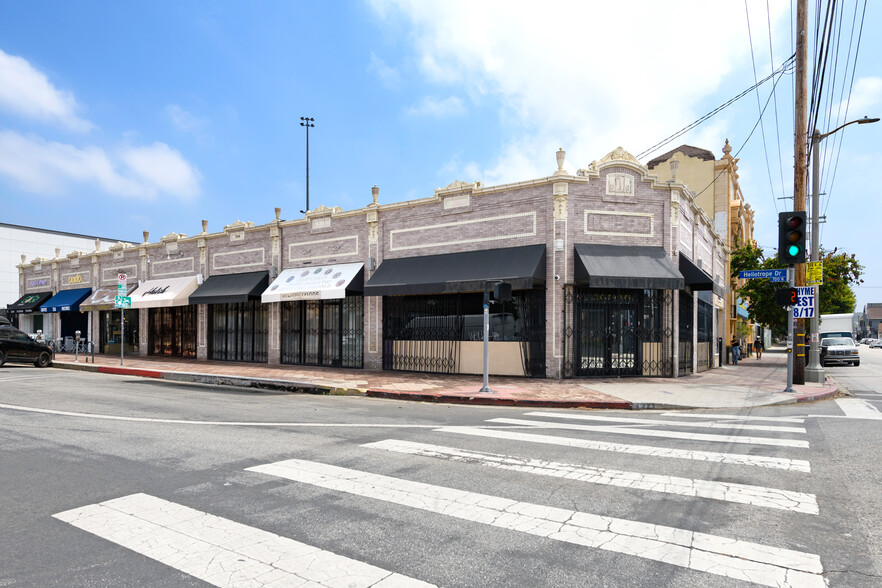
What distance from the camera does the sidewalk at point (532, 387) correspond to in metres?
11.8

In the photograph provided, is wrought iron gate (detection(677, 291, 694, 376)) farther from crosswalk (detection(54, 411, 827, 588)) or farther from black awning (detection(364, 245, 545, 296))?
crosswalk (detection(54, 411, 827, 588))

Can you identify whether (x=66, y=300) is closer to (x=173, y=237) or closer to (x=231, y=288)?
(x=173, y=237)

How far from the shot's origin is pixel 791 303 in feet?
44.1

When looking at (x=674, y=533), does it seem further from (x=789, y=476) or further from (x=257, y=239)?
(x=257, y=239)

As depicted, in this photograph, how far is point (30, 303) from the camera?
32125 millimetres

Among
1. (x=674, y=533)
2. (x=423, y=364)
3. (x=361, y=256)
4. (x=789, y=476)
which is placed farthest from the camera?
(x=361, y=256)

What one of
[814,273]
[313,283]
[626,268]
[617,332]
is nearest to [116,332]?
[313,283]

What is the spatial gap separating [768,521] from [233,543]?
164 inches

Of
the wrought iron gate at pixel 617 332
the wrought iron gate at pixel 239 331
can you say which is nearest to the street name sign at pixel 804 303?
the wrought iron gate at pixel 617 332

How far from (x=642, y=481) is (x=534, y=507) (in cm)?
146

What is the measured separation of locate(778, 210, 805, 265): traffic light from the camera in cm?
1310

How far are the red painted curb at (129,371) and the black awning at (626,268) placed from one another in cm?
1415

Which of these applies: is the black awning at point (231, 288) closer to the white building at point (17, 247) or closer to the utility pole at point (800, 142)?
the utility pole at point (800, 142)

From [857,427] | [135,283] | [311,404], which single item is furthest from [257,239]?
[857,427]
